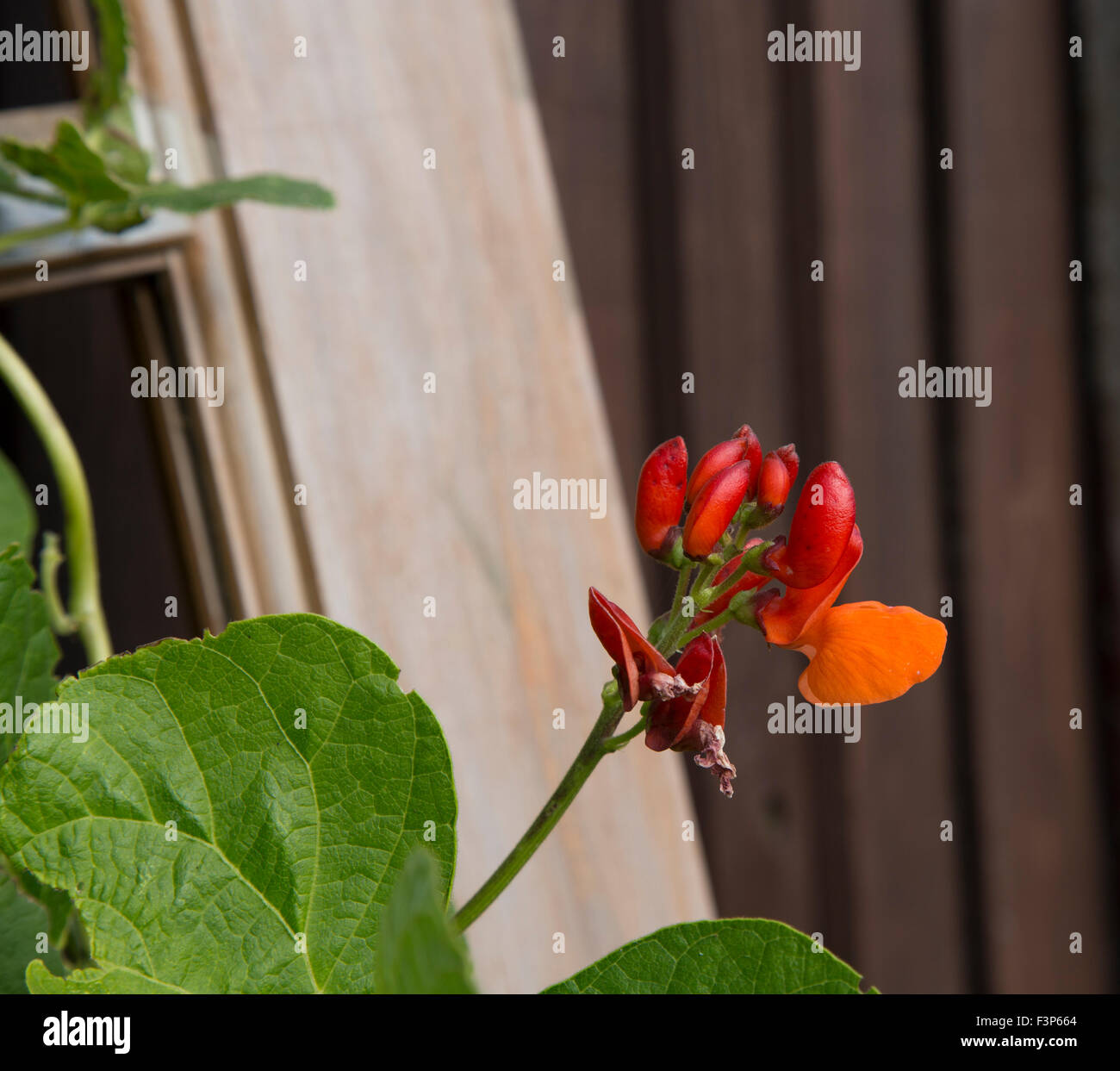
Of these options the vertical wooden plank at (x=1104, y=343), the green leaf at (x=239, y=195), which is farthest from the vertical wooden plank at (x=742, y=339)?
the green leaf at (x=239, y=195)

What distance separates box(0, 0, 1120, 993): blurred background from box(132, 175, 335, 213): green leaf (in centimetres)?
21

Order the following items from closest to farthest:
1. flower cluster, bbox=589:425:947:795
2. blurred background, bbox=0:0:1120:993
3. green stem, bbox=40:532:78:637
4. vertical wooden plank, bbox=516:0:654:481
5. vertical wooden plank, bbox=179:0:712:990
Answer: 1. flower cluster, bbox=589:425:947:795
2. green stem, bbox=40:532:78:637
3. vertical wooden plank, bbox=179:0:712:990
4. blurred background, bbox=0:0:1120:993
5. vertical wooden plank, bbox=516:0:654:481

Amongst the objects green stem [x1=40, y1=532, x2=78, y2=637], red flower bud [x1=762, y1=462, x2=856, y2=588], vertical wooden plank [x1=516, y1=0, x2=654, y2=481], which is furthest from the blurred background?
red flower bud [x1=762, y1=462, x2=856, y2=588]

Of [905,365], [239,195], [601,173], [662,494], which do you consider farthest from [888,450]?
[662,494]

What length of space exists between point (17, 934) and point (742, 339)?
3.63ft

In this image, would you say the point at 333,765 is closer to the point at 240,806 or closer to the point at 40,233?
the point at 240,806

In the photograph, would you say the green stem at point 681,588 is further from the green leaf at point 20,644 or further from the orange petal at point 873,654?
the green leaf at point 20,644

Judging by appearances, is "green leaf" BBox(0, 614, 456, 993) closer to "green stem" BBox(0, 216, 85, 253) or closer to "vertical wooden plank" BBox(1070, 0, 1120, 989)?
"green stem" BBox(0, 216, 85, 253)

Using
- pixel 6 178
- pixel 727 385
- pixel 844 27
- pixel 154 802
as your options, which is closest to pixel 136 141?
pixel 6 178

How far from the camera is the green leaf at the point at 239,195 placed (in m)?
0.57

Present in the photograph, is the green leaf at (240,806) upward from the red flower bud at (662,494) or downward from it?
downward

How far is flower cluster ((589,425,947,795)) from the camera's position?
0.28 meters

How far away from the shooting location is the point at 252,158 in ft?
2.34

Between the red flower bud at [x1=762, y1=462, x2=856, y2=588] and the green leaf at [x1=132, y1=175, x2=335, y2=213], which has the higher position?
the green leaf at [x1=132, y1=175, x2=335, y2=213]
